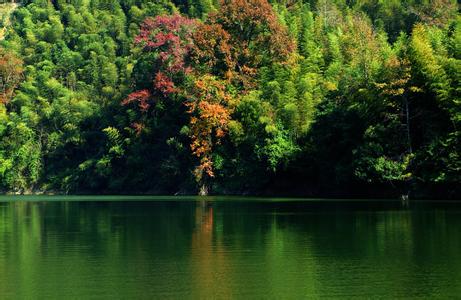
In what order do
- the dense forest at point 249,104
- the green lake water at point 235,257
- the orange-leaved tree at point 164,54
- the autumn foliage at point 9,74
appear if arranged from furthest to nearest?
the autumn foliage at point 9,74 → the orange-leaved tree at point 164,54 → the dense forest at point 249,104 → the green lake water at point 235,257

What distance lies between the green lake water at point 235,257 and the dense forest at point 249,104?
69.3ft

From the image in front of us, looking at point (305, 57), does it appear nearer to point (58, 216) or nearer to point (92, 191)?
point (92, 191)

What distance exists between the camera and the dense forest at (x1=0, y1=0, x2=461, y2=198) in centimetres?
5853

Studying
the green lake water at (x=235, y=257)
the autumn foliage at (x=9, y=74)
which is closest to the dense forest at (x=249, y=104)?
the autumn foliage at (x=9, y=74)

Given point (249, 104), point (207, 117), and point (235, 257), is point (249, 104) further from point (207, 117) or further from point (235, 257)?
point (235, 257)

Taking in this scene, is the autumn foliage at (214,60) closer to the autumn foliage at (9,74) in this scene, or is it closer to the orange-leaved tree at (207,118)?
the orange-leaved tree at (207,118)

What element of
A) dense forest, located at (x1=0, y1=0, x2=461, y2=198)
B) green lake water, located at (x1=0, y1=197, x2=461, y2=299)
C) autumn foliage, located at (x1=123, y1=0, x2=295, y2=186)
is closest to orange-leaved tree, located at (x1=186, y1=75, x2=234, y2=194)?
autumn foliage, located at (x1=123, y1=0, x2=295, y2=186)

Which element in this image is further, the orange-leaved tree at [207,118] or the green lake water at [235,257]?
the orange-leaved tree at [207,118]

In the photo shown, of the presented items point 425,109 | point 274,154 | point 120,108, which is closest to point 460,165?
point 425,109

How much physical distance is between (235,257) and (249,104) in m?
50.2

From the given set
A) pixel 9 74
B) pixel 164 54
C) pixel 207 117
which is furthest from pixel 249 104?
pixel 9 74

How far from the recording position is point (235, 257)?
23.1 metres

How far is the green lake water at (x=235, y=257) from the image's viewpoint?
697 inches

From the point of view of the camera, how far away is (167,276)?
64.5ft
